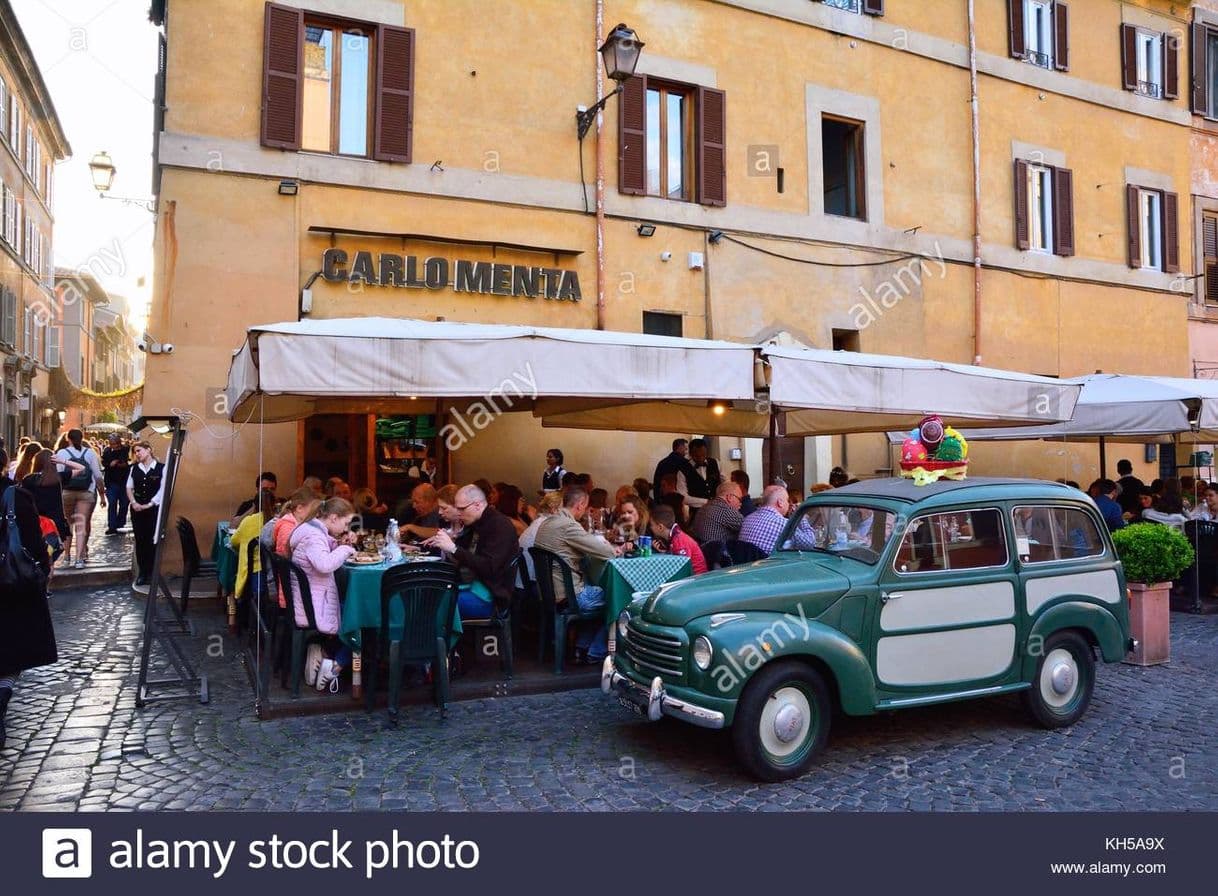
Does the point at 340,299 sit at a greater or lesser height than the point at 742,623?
greater

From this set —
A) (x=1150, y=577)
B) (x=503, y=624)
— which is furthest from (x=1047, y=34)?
(x=503, y=624)

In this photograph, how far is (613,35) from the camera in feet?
34.8

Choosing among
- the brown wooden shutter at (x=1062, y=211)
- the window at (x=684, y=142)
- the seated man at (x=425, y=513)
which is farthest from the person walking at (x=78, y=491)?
the brown wooden shutter at (x=1062, y=211)

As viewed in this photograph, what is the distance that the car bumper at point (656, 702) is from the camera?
4621mm

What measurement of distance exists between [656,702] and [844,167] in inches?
483

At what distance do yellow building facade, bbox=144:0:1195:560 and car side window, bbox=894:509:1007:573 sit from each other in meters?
7.40

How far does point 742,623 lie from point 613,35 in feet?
26.8

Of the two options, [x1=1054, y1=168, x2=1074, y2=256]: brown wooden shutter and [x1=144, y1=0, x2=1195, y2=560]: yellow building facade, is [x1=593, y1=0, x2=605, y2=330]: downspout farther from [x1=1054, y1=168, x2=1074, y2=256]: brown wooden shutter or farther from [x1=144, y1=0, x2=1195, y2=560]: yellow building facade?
[x1=1054, y1=168, x2=1074, y2=256]: brown wooden shutter

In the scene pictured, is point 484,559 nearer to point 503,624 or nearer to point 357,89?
point 503,624
